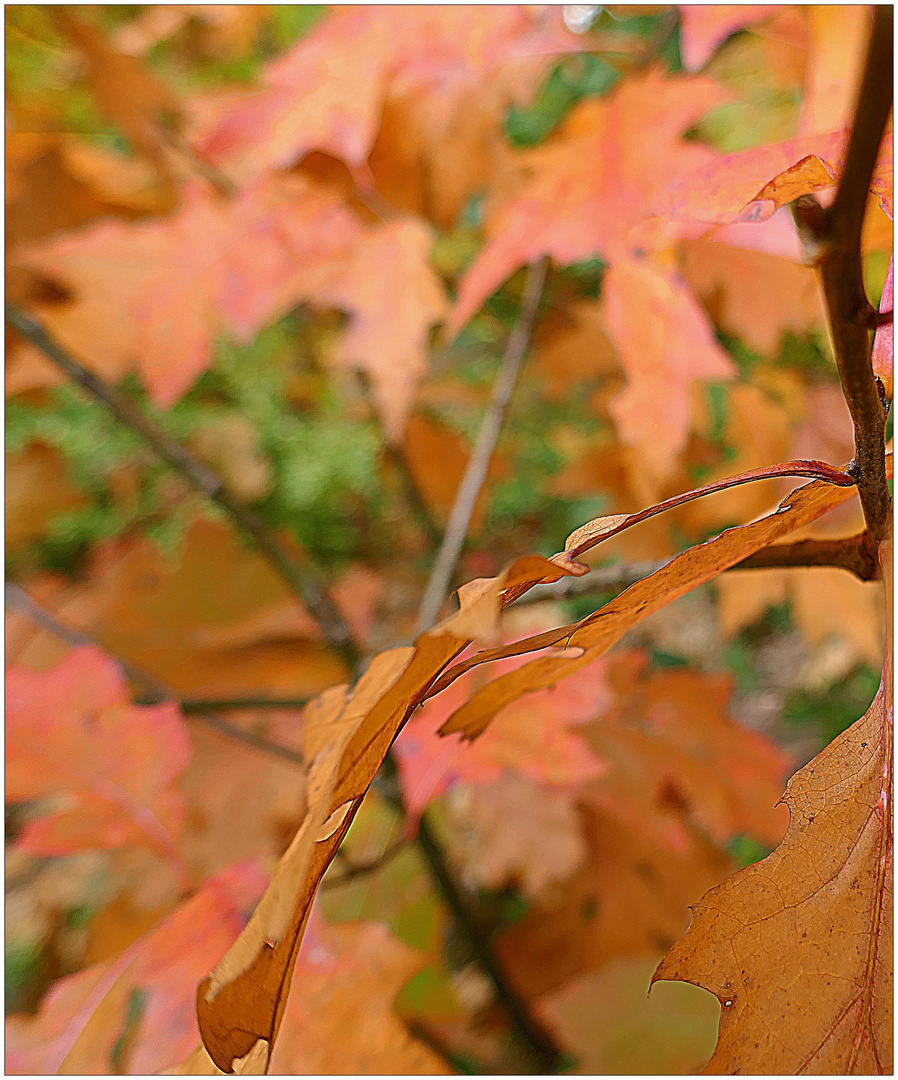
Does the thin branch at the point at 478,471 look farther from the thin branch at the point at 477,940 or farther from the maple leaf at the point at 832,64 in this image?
the maple leaf at the point at 832,64

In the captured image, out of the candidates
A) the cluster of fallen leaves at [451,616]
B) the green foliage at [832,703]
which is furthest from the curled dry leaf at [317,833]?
the green foliage at [832,703]

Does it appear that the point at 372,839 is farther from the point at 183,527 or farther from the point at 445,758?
the point at 183,527

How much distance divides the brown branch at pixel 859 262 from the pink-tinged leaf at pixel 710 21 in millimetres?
337

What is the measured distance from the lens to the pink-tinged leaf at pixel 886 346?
187 millimetres

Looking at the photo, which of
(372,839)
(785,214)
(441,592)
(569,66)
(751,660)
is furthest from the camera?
(751,660)

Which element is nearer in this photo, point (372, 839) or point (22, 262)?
point (22, 262)

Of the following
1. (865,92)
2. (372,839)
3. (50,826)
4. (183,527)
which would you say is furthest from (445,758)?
(183,527)

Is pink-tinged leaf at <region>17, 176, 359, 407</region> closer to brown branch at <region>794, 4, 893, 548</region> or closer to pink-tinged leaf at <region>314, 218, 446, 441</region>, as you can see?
pink-tinged leaf at <region>314, 218, 446, 441</region>

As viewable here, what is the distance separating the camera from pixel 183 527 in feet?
3.78

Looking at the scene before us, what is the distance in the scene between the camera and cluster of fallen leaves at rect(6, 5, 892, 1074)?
18 centimetres

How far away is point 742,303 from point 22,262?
562mm

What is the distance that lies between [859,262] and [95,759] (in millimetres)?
449

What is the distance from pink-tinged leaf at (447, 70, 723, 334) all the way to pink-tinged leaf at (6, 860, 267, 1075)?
351mm

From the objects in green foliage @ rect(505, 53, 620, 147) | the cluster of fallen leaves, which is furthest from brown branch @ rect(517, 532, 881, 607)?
green foliage @ rect(505, 53, 620, 147)
